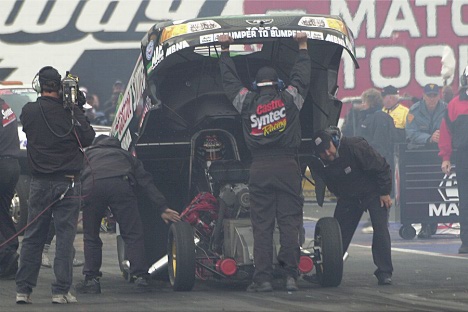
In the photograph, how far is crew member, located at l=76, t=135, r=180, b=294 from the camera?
37.1 ft

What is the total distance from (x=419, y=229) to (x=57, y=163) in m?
9.07

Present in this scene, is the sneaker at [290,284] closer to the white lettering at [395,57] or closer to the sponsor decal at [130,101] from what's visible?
the sponsor decal at [130,101]

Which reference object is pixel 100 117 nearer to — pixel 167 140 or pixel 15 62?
pixel 15 62

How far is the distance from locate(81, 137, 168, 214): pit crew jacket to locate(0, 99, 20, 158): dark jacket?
1.22 m

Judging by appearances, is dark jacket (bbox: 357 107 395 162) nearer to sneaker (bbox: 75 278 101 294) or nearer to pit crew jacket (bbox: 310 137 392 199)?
pit crew jacket (bbox: 310 137 392 199)

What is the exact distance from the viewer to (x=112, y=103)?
1006 inches

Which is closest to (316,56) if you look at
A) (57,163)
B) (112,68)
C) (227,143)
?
(227,143)

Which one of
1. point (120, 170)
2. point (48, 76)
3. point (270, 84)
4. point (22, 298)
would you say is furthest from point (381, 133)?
point (22, 298)

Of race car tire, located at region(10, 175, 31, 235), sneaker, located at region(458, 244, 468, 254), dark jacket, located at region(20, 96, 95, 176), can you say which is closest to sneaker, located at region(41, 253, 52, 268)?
race car tire, located at region(10, 175, 31, 235)

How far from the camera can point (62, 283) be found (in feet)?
33.4

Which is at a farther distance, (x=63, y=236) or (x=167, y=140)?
(x=167, y=140)

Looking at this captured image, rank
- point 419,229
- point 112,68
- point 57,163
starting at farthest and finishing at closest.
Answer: point 112,68 → point 419,229 → point 57,163

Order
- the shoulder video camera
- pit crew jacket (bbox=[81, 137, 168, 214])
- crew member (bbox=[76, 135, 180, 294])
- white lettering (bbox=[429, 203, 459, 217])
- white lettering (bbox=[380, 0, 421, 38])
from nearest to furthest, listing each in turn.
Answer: the shoulder video camera, crew member (bbox=[76, 135, 180, 294]), pit crew jacket (bbox=[81, 137, 168, 214]), white lettering (bbox=[429, 203, 459, 217]), white lettering (bbox=[380, 0, 421, 38])

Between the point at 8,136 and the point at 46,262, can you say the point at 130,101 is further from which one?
the point at 46,262
